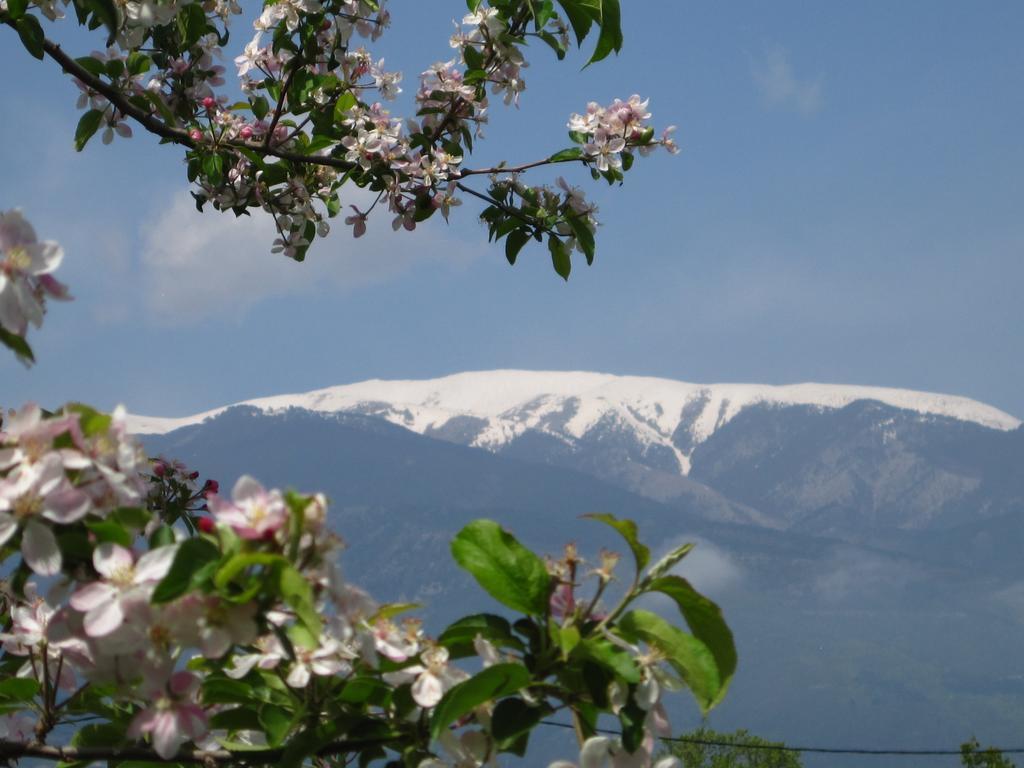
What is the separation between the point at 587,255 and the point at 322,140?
123cm

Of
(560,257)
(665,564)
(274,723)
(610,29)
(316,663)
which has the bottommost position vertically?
(274,723)

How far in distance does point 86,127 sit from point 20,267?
3026 mm

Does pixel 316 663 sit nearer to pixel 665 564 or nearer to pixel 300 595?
pixel 300 595

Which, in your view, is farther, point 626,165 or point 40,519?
point 626,165

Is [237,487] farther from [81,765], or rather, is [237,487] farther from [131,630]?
[81,765]

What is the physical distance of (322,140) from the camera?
15.1 feet

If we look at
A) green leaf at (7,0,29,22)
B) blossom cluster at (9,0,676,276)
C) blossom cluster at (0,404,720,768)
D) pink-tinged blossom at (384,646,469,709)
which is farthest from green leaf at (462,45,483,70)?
pink-tinged blossom at (384,646,469,709)

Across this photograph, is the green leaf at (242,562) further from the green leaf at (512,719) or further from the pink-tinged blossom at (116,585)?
the green leaf at (512,719)

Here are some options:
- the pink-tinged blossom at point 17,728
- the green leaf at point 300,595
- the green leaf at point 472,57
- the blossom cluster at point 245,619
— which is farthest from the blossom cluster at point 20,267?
the green leaf at point 472,57

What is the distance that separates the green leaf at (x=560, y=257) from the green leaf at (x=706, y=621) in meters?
Answer: 2.74

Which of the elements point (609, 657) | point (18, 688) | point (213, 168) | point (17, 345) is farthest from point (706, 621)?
point (213, 168)

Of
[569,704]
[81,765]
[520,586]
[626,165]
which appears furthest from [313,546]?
[626,165]

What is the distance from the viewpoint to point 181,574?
4.42 ft

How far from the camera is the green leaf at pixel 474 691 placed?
4.87 ft
